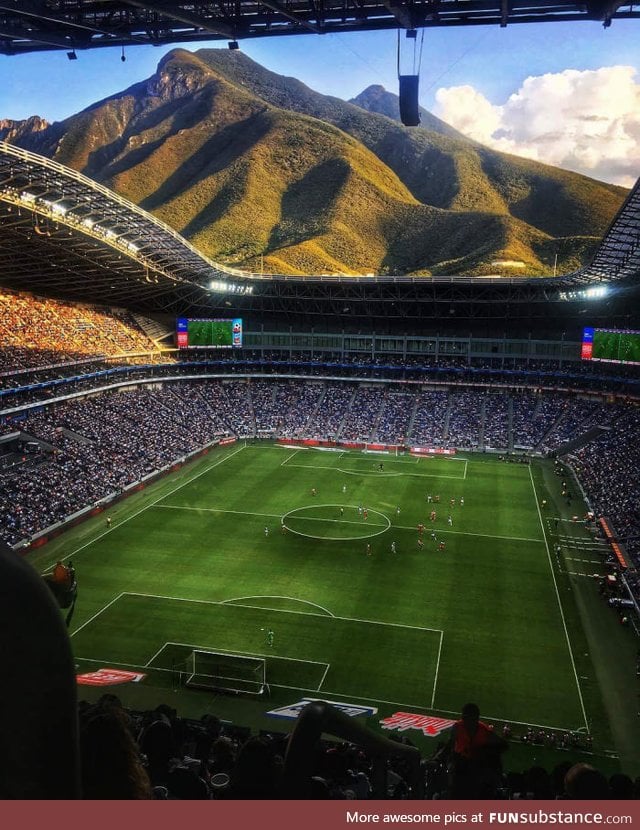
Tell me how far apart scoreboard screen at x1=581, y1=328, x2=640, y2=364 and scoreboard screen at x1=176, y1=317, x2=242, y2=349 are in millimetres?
42542

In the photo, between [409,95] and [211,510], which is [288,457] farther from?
[409,95]

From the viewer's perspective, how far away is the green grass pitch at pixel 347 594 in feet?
96.4

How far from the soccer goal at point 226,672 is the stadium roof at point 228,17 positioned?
23.6 metres

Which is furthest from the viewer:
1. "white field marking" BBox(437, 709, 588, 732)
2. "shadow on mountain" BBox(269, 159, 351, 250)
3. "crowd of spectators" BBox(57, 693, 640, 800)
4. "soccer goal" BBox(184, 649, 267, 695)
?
"shadow on mountain" BBox(269, 159, 351, 250)

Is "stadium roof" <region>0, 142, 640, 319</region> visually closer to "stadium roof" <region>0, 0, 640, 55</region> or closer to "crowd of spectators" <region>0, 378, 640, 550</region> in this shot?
"crowd of spectators" <region>0, 378, 640, 550</region>

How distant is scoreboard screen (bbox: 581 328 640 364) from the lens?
234 ft

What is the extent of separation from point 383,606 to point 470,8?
30.2 m

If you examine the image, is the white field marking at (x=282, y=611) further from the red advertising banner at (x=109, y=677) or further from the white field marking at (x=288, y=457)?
the white field marking at (x=288, y=457)

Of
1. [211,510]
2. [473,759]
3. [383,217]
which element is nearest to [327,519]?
[211,510]

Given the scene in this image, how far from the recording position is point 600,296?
3061 inches

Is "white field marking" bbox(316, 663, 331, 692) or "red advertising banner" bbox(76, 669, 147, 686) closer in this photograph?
"red advertising banner" bbox(76, 669, 147, 686)

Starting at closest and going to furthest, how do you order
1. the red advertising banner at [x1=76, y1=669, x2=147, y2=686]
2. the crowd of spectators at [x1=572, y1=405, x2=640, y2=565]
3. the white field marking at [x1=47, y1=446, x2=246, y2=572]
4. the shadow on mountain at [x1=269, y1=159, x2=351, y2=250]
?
the red advertising banner at [x1=76, y1=669, x2=147, y2=686] < the white field marking at [x1=47, y1=446, x2=246, y2=572] < the crowd of spectators at [x1=572, y1=405, x2=640, y2=565] < the shadow on mountain at [x1=269, y1=159, x2=351, y2=250]

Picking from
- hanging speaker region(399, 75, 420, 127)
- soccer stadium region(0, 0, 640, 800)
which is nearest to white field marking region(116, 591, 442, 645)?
soccer stadium region(0, 0, 640, 800)

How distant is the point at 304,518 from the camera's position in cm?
5050
